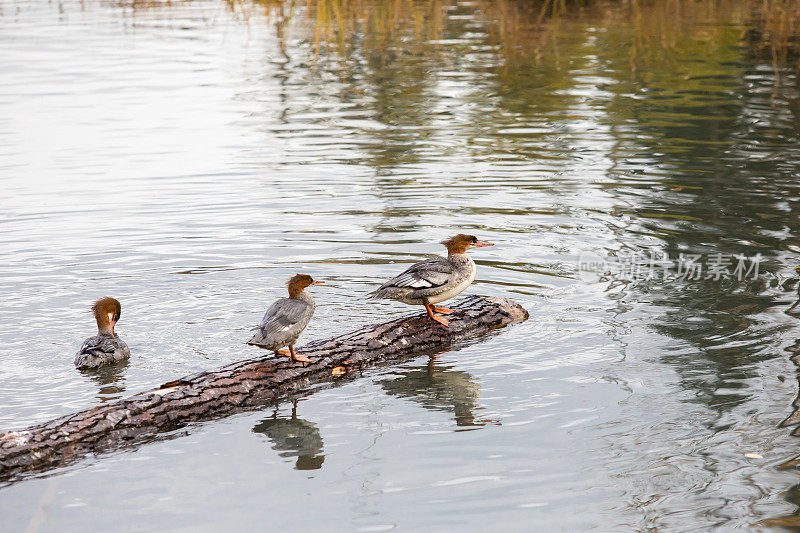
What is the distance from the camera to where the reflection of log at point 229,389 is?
6105 millimetres

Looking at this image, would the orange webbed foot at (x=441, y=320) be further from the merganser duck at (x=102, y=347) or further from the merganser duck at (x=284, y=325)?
the merganser duck at (x=102, y=347)

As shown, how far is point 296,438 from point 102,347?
214 centimetres

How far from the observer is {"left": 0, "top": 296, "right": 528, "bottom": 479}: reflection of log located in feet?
20.0

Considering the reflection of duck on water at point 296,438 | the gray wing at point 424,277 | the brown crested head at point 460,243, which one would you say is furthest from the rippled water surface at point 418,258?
the brown crested head at point 460,243

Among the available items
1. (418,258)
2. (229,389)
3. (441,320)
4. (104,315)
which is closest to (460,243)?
(441,320)

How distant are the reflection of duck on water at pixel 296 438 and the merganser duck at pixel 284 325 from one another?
0.50 m

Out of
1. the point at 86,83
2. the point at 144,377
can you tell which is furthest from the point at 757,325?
the point at 86,83

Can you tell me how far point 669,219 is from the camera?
11.9m

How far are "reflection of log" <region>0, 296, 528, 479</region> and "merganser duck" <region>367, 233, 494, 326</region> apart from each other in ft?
0.82

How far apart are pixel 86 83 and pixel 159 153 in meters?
7.46

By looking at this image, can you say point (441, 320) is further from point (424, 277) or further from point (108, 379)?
point (108, 379)
